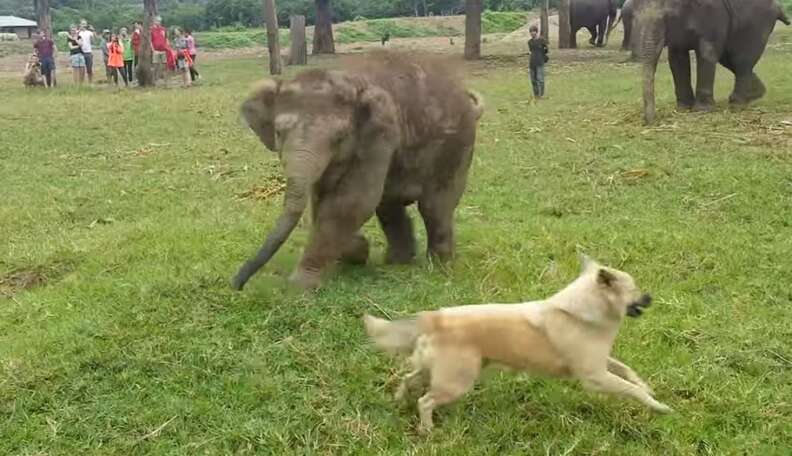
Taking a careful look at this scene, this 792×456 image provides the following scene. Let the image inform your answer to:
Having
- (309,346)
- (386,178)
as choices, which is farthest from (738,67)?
(309,346)

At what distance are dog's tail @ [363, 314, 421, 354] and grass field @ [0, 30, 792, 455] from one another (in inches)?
15.1

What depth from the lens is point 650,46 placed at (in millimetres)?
14117

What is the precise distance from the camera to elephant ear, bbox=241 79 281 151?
20.1 feet

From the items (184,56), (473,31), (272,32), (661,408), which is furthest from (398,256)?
(473,31)

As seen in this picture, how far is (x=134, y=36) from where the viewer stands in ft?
80.3

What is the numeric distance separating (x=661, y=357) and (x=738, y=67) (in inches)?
447

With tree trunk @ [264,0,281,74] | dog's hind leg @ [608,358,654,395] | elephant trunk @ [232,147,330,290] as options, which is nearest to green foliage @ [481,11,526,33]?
tree trunk @ [264,0,281,74]

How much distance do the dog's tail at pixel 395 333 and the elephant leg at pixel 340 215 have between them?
162cm

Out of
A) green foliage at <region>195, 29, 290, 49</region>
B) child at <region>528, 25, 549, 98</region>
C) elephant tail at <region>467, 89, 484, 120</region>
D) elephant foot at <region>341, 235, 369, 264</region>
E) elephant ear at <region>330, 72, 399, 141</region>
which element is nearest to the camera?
elephant ear at <region>330, 72, 399, 141</region>

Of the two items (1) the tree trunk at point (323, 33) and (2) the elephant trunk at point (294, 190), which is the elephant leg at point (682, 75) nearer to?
(2) the elephant trunk at point (294, 190)

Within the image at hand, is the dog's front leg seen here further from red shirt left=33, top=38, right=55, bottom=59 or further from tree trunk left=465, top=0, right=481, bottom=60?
tree trunk left=465, top=0, right=481, bottom=60

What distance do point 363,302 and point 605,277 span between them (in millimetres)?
2015

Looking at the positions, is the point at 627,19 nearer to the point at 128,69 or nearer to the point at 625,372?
the point at 128,69

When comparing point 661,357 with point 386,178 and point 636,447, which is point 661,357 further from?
point 386,178
